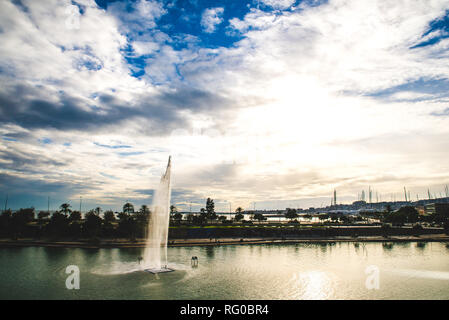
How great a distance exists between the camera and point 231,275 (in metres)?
46.7

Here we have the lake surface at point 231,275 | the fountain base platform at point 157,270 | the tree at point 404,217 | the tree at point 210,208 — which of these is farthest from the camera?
the tree at point 210,208

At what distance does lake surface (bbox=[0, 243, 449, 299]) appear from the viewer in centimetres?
3762

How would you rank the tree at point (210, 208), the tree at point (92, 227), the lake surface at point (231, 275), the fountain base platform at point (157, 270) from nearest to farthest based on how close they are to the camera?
the lake surface at point (231, 275) < the fountain base platform at point (157, 270) < the tree at point (92, 227) < the tree at point (210, 208)

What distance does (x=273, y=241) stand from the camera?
89312 mm

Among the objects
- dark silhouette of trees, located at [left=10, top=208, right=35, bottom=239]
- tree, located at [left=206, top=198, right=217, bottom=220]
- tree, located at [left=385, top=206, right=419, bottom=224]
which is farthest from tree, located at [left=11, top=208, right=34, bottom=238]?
tree, located at [left=385, top=206, right=419, bottom=224]

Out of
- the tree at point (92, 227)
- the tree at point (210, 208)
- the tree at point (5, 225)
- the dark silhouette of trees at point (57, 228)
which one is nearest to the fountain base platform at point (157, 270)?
the tree at point (92, 227)

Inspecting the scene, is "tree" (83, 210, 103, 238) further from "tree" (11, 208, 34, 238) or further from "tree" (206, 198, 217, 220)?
"tree" (206, 198, 217, 220)

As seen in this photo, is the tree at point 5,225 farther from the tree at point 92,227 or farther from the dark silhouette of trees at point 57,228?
the tree at point 92,227

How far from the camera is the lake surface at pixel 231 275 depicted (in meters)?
37.6

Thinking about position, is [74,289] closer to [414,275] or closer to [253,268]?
[253,268]

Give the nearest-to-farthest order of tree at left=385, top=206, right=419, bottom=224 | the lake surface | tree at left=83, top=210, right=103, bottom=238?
the lake surface < tree at left=83, top=210, right=103, bottom=238 < tree at left=385, top=206, right=419, bottom=224

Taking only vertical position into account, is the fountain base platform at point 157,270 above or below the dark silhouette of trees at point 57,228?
below
